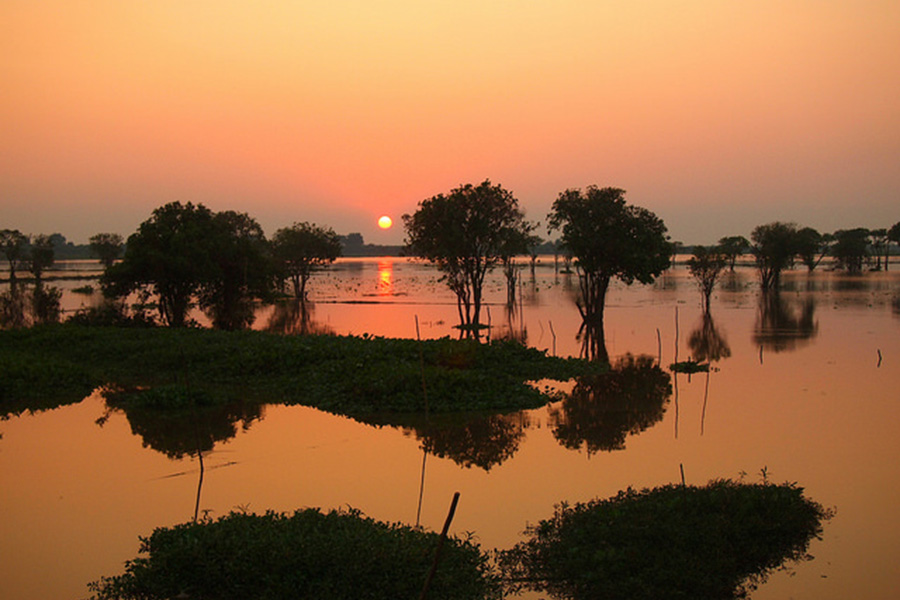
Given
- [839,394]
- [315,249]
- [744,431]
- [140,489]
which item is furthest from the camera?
[315,249]

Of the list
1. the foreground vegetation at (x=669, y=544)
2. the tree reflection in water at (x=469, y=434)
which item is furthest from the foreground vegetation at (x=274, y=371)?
the foreground vegetation at (x=669, y=544)

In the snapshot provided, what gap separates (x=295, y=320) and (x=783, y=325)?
88.9 ft

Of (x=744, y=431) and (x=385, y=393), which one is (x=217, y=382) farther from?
(x=744, y=431)

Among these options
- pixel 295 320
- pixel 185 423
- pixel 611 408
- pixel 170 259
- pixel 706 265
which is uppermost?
pixel 170 259

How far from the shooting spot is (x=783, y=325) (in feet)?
120

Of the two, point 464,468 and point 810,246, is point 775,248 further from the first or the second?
point 464,468

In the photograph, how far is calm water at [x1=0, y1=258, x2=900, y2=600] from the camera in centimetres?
913

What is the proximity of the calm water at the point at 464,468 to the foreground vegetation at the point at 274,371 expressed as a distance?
101cm

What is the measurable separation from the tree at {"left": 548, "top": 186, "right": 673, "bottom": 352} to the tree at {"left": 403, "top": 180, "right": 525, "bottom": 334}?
105 inches

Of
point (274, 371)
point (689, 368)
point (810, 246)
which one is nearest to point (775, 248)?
point (810, 246)

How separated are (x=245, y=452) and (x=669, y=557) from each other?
348 inches

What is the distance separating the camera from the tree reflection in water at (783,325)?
97.8 ft

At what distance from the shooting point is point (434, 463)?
13039 mm

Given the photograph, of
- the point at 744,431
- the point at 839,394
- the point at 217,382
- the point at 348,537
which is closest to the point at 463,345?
Answer: the point at 217,382
